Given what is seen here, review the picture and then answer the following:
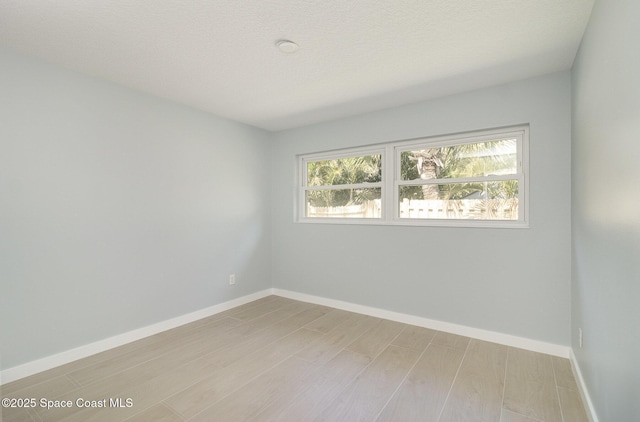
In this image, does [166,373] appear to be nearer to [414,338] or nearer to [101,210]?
[101,210]

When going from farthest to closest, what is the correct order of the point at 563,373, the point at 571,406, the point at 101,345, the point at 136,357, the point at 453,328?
the point at 453,328 < the point at 101,345 < the point at 136,357 < the point at 563,373 < the point at 571,406

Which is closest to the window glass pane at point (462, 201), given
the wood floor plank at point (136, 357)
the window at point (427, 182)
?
the window at point (427, 182)

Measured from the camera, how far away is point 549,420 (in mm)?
1716

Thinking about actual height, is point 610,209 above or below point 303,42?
below

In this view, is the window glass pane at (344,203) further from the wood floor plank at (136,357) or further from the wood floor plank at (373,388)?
the wood floor plank at (136,357)

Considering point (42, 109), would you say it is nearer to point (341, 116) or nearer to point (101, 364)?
point (101, 364)

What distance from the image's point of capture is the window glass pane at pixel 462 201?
9.04ft

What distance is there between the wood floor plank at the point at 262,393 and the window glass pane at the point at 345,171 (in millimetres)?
2232

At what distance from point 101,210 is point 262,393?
208cm

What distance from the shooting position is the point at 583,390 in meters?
1.88

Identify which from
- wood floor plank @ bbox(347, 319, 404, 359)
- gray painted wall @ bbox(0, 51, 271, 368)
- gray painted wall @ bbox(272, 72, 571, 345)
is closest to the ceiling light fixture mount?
gray painted wall @ bbox(272, 72, 571, 345)

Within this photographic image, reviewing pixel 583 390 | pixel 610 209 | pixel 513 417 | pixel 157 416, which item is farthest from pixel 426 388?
pixel 157 416

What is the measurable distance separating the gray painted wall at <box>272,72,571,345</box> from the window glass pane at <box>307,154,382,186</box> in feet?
0.81

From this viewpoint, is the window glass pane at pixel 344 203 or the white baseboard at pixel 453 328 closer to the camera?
the white baseboard at pixel 453 328
